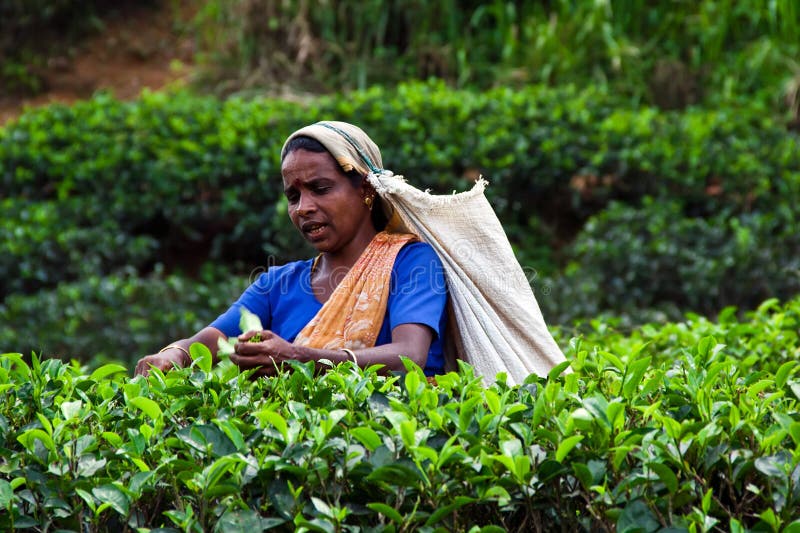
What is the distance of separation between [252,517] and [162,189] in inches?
210

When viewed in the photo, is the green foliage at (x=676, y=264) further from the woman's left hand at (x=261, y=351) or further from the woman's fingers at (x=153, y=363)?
the woman's left hand at (x=261, y=351)

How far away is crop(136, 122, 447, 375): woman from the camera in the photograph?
9.98 ft

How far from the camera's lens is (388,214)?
334cm

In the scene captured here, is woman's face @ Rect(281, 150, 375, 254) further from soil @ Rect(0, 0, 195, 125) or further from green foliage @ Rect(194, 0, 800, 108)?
soil @ Rect(0, 0, 195, 125)

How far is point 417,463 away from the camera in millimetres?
2029

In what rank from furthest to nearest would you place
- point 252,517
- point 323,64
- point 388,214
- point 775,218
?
point 323,64 < point 775,218 < point 388,214 < point 252,517

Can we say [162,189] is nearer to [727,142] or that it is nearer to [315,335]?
[727,142]

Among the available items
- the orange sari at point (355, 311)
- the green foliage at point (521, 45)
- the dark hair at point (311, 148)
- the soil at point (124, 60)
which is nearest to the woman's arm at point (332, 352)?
the orange sari at point (355, 311)

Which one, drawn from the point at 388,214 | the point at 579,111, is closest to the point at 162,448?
the point at 388,214

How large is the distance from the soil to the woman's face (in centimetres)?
717

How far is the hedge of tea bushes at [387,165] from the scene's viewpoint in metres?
6.89

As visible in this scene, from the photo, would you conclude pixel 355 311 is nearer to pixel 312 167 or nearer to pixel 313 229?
pixel 313 229

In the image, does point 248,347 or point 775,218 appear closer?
point 248,347

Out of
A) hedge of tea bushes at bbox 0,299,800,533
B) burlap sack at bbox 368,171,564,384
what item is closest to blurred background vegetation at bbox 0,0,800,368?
burlap sack at bbox 368,171,564,384
